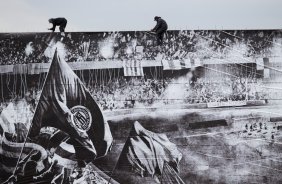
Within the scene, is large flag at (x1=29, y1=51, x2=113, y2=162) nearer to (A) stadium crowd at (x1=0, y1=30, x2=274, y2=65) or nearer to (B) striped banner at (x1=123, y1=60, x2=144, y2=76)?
(A) stadium crowd at (x1=0, y1=30, x2=274, y2=65)

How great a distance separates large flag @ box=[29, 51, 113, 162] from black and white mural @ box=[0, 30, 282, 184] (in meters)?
0.03

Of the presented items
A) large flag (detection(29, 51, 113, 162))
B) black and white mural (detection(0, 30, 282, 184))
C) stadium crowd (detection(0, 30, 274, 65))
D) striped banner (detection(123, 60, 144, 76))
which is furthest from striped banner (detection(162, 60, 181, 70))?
large flag (detection(29, 51, 113, 162))

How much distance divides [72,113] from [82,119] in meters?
0.32

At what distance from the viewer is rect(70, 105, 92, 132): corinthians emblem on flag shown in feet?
59.8

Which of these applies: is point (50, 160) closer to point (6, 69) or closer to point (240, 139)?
point (6, 69)

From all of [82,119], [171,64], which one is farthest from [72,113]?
[171,64]

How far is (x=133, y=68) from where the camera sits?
18.4 meters

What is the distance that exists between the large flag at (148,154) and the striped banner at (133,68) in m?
1.33

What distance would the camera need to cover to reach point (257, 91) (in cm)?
1831

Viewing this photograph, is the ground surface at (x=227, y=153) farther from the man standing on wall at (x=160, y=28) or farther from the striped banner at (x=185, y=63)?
the man standing on wall at (x=160, y=28)

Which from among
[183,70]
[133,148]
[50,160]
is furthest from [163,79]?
[50,160]

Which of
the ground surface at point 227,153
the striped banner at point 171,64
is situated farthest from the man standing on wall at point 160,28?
the ground surface at point 227,153

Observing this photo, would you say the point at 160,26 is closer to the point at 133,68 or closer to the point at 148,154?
the point at 133,68

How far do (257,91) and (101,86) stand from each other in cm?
420
